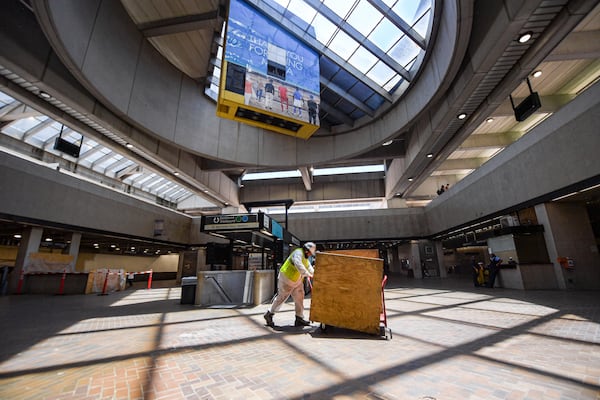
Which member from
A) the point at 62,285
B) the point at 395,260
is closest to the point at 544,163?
the point at 62,285

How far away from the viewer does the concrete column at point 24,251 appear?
12940 millimetres

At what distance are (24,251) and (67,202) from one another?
310 centimetres

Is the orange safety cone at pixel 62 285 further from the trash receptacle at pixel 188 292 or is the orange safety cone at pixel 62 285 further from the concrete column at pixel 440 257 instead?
the concrete column at pixel 440 257

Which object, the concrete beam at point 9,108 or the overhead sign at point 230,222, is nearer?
the overhead sign at point 230,222

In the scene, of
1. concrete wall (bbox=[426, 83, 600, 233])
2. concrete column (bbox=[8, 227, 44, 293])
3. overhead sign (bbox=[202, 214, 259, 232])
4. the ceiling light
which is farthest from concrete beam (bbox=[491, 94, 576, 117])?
concrete column (bbox=[8, 227, 44, 293])

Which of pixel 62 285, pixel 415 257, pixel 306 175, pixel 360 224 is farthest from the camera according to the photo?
pixel 360 224

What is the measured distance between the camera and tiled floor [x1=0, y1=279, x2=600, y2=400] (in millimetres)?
2506

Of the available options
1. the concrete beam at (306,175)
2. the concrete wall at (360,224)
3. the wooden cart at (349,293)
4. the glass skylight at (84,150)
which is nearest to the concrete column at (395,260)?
the concrete wall at (360,224)

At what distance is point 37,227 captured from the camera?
45.2 ft

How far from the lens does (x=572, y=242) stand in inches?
413

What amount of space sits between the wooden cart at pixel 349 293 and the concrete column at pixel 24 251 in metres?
16.9

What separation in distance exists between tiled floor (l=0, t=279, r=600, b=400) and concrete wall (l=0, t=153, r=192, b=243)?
9898 mm

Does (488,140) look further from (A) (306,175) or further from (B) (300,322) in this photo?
(B) (300,322)

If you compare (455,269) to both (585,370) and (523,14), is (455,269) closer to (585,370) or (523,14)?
(523,14)
